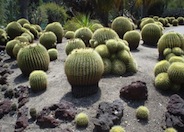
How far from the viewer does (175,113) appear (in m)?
5.72

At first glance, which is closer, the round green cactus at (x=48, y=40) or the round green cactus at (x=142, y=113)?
the round green cactus at (x=142, y=113)

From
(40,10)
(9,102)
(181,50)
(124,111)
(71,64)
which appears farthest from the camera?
(40,10)

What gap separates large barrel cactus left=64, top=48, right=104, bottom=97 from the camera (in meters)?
6.26

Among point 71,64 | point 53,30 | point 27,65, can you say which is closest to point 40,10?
point 53,30

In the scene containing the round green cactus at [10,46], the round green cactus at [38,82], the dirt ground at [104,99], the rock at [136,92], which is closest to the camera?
the dirt ground at [104,99]

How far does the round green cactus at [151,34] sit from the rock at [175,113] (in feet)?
15.7

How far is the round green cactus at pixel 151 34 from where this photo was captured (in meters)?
10.5

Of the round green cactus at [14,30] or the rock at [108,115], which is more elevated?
the round green cactus at [14,30]

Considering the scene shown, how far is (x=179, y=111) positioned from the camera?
5.71 meters

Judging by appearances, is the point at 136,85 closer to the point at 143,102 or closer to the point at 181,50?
the point at 143,102

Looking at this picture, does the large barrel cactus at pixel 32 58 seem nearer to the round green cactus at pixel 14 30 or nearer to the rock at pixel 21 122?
the rock at pixel 21 122

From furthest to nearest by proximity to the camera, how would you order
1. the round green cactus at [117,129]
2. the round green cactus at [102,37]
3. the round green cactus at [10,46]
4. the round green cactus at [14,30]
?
the round green cactus at [14,30]
the round green cactus at [10,46]
the round green cactus at [102,37]
the round green cactus at [117,129]

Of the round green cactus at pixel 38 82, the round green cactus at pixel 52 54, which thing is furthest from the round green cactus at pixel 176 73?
the round green cactus at pixel 52 54

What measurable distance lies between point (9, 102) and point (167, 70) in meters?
3.43
